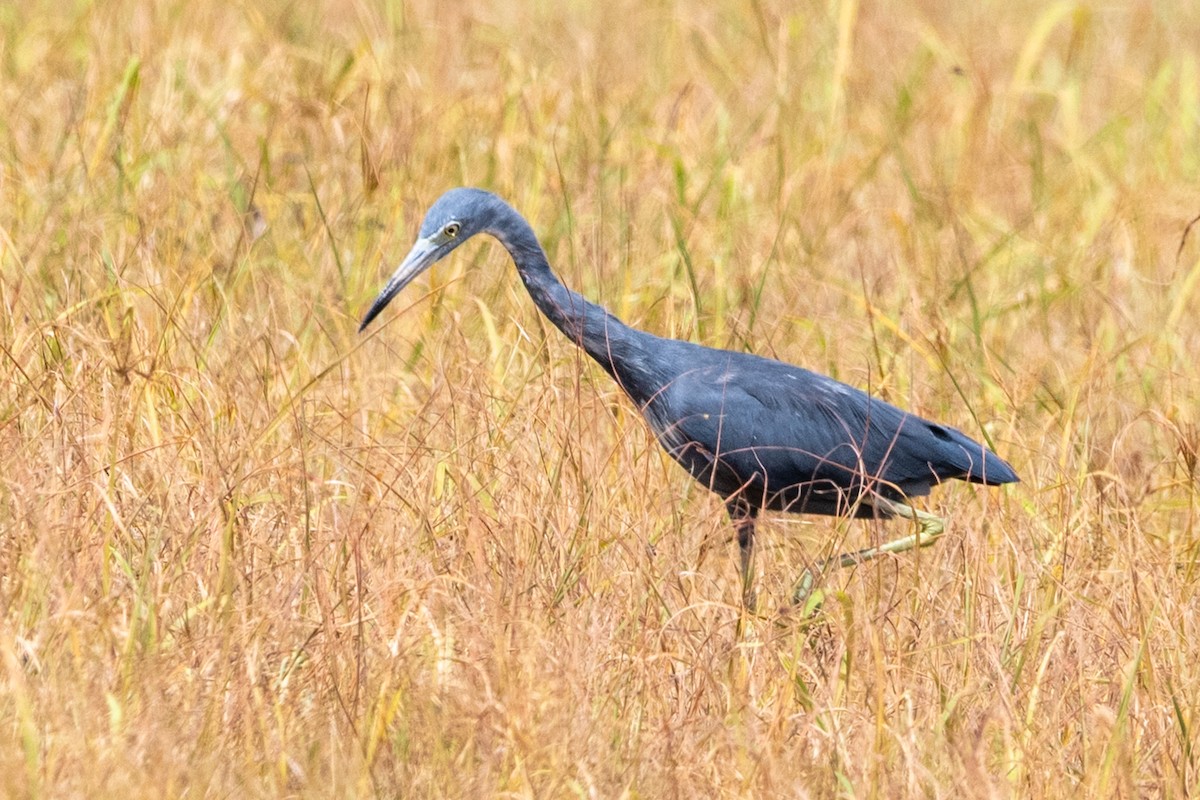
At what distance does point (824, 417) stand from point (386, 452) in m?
0.97

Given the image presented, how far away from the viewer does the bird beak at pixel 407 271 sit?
155 inches

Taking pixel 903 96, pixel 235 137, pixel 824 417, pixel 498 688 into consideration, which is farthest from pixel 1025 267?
pixel 498 688

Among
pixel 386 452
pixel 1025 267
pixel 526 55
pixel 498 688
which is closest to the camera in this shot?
pixel 498 688

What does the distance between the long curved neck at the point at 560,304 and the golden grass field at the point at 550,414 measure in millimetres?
112

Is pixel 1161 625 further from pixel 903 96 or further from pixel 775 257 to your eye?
pixel 903 96

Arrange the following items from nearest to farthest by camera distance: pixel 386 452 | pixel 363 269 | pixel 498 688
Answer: pixel 498 688
pixel 386 452
pixel 363 269

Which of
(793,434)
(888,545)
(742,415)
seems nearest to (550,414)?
(742,415)

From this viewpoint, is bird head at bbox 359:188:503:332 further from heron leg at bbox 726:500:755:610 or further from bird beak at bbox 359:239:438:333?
heron leg at bbox 726:500:755:610

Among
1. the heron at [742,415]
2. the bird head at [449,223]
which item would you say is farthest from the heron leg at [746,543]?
the bird head at [449,223]

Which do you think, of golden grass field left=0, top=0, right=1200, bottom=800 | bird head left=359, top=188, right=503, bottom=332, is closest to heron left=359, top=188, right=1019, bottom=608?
bird head left=359, top=188, right=503, bottom=332

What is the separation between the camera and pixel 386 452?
3.80m

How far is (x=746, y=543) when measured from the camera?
3.92m

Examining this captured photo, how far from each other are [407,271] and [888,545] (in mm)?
1180

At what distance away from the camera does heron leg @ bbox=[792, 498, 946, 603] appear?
3.47m
